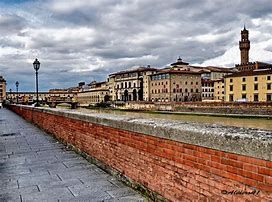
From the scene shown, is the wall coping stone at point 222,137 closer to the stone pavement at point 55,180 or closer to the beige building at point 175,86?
the stone pavement at point 55,180

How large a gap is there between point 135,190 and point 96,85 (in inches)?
6123

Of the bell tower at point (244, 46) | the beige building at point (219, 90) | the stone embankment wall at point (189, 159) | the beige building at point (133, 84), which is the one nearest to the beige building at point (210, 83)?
the beige building at point (219, 90)

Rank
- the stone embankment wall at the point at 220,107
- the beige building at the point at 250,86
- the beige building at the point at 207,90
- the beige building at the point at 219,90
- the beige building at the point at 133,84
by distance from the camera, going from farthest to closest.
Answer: the beige building at the point at 133,84 < the beige building at the point at 207,90 < the beige building at the point at 219,90 < the beige building at the point at 250,86 < the stone embankment wall at the point at 220,107

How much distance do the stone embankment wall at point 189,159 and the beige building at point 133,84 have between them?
105013 mm

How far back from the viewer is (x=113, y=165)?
5.21m

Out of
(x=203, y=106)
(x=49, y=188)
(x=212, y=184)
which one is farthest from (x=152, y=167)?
(x=203, y=106)

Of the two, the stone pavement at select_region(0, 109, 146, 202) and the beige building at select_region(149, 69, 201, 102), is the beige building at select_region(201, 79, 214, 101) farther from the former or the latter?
the stone pavement at select_region(0, 109, 146, 202)

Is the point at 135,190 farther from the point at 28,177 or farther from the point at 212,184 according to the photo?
the point at 28,177

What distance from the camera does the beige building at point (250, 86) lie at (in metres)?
74.1

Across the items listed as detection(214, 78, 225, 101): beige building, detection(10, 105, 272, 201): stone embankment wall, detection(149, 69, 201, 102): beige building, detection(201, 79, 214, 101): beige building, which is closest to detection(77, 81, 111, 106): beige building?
detection(149, 69, 201, 102): beige building

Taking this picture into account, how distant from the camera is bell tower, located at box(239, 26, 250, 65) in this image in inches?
5123

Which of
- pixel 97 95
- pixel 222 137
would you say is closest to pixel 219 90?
pixel 97 95

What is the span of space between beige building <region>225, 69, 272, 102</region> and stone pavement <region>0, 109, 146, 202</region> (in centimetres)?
7045

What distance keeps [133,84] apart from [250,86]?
1909 inches
